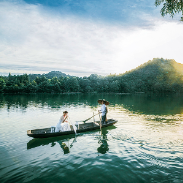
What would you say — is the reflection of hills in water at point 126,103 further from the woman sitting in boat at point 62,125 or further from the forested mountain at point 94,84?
the forested mountain at point 94,84

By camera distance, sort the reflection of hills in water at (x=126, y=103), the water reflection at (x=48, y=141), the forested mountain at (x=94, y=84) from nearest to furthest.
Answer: the water reflection at (x=48, y=141) < the reflection of hills in water at (x=126, y=103) < the forested mountain at (x=94, y=84)

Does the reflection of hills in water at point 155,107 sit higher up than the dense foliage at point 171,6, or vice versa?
the dense foliage at point 171,6

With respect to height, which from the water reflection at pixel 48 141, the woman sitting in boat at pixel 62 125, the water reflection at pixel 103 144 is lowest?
the water reflection at pixel 48 141

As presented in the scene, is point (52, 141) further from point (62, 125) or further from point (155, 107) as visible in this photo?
point (155, 107)

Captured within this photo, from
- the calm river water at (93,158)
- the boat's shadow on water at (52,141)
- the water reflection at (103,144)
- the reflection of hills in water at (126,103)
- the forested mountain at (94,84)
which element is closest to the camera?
the calm river water at (93,158)

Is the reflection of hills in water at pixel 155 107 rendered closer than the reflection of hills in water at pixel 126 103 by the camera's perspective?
Yes

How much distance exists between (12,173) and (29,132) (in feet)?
14.9

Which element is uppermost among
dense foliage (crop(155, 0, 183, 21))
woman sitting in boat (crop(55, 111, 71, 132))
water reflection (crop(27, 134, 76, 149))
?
dense foliage (crop(155, 0, 183, 21))

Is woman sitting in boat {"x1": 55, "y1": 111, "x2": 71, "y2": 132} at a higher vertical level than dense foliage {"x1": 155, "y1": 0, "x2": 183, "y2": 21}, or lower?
lower

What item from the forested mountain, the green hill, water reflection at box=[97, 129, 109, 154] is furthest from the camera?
the green hill

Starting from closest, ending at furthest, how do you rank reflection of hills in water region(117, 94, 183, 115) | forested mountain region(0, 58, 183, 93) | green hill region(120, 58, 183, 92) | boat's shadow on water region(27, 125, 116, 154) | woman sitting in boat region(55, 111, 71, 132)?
1. boat's shadow on water region(27, 125, 116, 154)
2. woman sitting in boat region(55, 111, 71, 132)
3. reflection of hills in water region(117, 94, 183, 115)
4. forested mountain region(0, 58, 183, 93)
5. green hill region(120, 58, 183, 92)

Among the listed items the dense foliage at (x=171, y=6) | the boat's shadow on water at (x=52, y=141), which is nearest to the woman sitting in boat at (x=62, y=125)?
the boat's shadow on water at (x=52, y=141)

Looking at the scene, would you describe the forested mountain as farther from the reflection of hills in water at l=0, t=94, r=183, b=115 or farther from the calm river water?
the calm river water

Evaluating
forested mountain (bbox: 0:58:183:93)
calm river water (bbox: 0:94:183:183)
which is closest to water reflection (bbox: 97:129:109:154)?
calm river water (bbox: 0:94:183:183)
